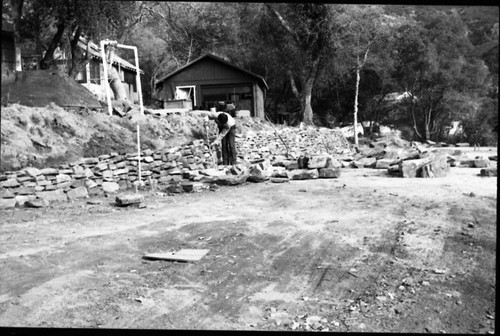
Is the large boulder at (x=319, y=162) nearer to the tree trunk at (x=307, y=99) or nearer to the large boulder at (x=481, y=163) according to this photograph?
the large boulder at (x=481, y=163)

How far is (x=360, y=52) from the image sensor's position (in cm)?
2931

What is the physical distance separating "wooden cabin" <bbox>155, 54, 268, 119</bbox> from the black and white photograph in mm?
Answer: 104

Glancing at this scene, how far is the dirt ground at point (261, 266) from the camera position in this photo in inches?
156

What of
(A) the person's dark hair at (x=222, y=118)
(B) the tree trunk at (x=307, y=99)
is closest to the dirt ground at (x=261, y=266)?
(A) the person's dark hair at (x=222, y=118)

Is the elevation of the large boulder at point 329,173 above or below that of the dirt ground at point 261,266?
above

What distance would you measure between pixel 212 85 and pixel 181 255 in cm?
1926

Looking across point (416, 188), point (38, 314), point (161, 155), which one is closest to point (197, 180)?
point (161, 155)

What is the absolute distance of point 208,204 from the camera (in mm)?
9188

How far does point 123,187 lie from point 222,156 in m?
4.42

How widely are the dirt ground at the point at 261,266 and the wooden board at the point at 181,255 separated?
0.11 meters

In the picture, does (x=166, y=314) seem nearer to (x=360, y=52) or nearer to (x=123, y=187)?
(x=123, y=187)

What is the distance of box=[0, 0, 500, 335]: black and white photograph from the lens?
13.4 ft

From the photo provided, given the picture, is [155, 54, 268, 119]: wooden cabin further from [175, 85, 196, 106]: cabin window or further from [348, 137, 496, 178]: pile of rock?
[348, 137, 496, 178]: pile of rock

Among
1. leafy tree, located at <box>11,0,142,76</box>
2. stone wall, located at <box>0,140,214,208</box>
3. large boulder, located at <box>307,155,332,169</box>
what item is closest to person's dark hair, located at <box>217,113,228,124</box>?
stone wall, located at <box>0,140,214,208</box>
